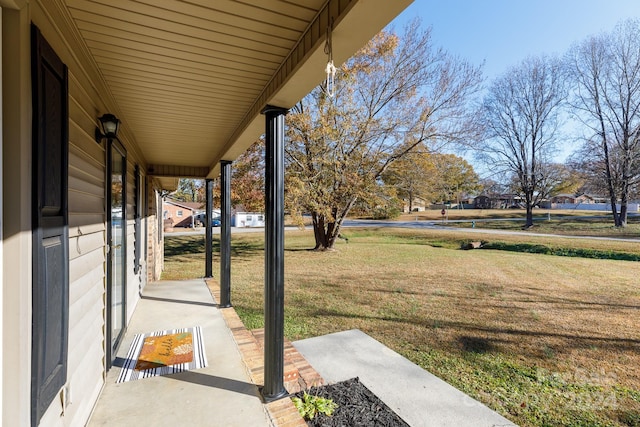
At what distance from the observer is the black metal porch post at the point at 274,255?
2408 millimetres

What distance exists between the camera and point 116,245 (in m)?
3.23

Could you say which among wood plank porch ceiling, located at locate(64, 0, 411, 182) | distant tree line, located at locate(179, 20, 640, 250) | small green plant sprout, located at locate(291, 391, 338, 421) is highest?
distant tree line, located at locate(179, 20, 640, 250)

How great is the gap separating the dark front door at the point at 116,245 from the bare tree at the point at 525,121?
18.8 metres

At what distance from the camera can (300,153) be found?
10.6 metres

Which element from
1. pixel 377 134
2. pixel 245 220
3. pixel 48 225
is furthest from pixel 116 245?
pixel 245 220

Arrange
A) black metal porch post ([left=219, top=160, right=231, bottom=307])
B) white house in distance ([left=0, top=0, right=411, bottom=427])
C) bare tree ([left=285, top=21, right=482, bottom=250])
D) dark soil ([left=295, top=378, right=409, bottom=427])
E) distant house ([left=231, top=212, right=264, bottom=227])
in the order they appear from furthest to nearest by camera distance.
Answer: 1. distant house ([left=231, top=212, right=264, bottom=227])
2. bare tree ([left=285, top=21, right=482, bottom=250])
3. black metal porch post ([left=219, top=160, right=231, bottom=307])
4. dark soil ([left=295, top=378, right=409, bottom=427])
5. white house in distance ([left=0, top=0, right=411, bottom=427])

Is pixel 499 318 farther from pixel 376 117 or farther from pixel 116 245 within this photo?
pixel 376 117

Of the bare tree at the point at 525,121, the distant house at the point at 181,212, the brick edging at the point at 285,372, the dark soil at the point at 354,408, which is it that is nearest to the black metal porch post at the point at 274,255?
the brick edging at the point at 285,372

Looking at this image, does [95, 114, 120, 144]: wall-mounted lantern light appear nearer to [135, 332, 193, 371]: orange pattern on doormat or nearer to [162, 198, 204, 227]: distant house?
[135, 332, 193, 371]: orange pattern on doormat

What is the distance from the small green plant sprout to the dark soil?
0.03m

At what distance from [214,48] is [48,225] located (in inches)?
50.7

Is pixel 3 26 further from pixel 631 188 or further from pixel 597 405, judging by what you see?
pixel 631 188

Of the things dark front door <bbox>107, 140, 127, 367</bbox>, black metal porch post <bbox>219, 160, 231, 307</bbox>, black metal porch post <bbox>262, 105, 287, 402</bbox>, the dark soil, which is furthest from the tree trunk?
black metal porch post <bbox>262, 105, 287, 402</bbox>

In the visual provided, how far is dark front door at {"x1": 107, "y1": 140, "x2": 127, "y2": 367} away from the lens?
8.95 feet
